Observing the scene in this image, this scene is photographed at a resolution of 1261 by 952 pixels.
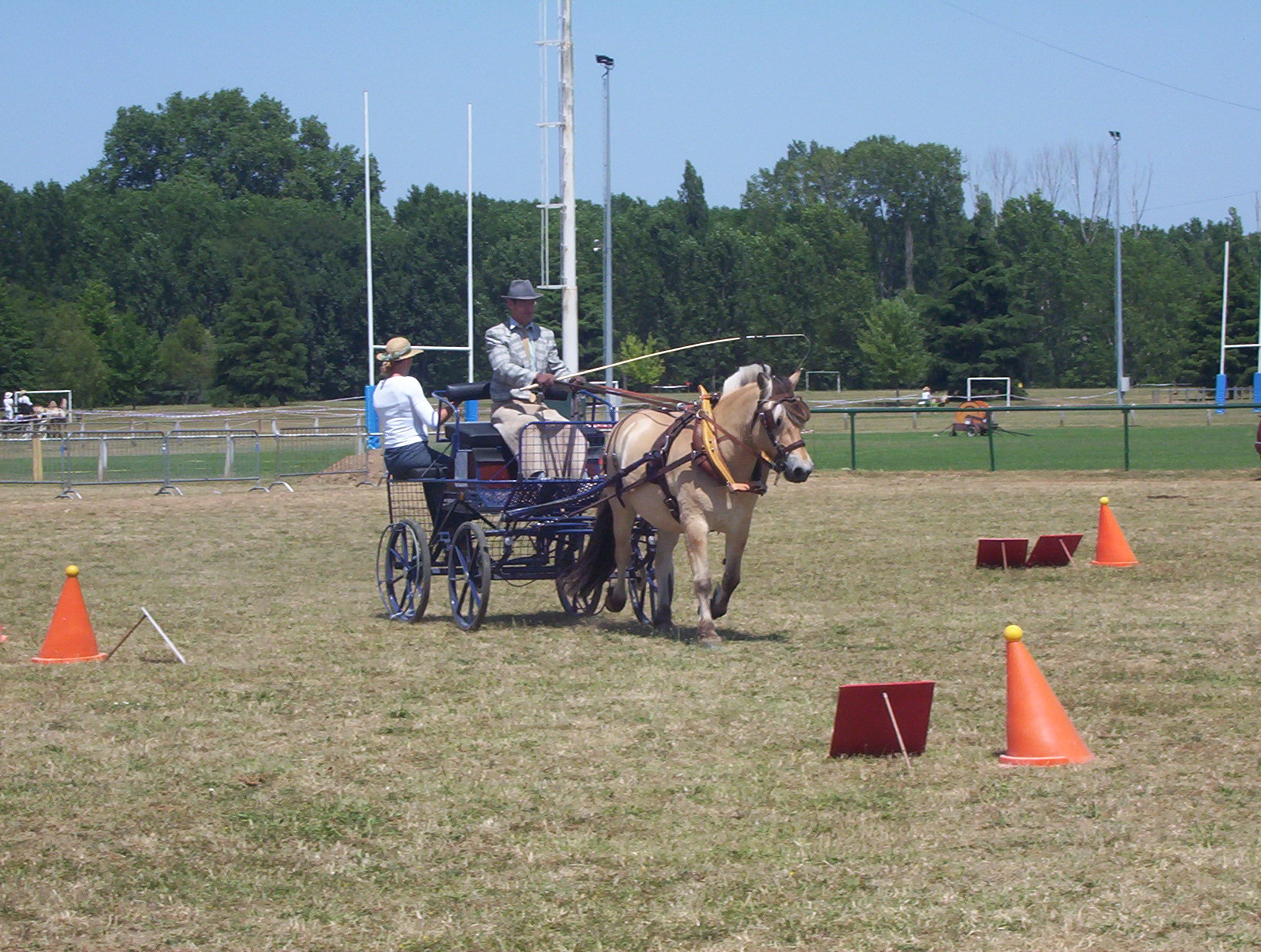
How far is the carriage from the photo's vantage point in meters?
11.7

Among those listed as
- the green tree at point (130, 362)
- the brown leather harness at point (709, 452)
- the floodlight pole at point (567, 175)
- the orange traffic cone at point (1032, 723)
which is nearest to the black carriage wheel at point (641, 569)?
the brown leather harness at point (709, 452)

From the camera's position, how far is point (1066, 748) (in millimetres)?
7031

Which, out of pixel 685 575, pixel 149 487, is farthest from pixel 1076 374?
pixel 685 575

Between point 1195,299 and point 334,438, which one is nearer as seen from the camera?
point 334,438

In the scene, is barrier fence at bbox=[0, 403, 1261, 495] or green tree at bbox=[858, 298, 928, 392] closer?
barrier fence at bbox=[0, 403, 1261, 495]

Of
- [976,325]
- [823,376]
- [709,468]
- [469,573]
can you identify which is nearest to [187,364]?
[823,376]

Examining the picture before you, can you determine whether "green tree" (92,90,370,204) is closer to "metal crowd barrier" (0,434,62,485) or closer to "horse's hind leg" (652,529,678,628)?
"metal crowd barrier" (0,434,62,485)

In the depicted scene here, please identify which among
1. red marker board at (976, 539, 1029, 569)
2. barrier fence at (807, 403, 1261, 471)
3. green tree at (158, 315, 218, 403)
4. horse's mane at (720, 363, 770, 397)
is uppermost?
green tree at (158, 315, 218, 403)

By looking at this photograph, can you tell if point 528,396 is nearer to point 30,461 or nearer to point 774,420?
point 774,420

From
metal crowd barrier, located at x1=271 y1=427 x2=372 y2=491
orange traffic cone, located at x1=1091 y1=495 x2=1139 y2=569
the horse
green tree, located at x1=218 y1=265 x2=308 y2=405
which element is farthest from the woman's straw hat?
green tree, located at x1=218 y1=265 x2=308 y2=405

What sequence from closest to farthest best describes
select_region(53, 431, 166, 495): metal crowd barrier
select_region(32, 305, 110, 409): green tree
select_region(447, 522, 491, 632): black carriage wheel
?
select_region(447, 522, 491, 632): black carriage wheel
select_region(53, 431, 166, 495): metal crowd barrier
select_region(32, 305, 110, 409): green tree

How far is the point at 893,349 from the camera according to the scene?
8038 cm

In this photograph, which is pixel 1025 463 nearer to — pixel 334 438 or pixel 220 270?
pixel 334 438

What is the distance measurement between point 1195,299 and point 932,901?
89.2 m
